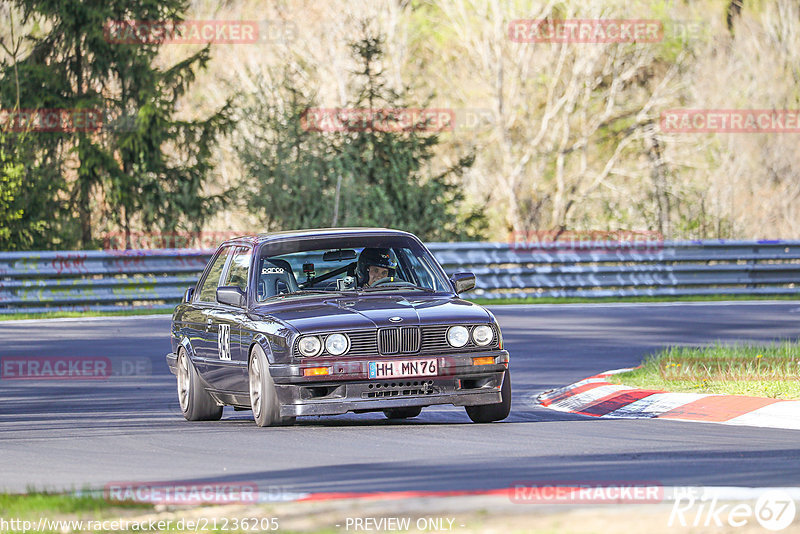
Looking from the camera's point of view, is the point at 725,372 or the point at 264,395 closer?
the point at 264,395

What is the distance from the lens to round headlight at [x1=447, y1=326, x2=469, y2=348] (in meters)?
10.6

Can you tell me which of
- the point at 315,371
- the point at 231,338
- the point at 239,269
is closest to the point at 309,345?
the point at 315,371

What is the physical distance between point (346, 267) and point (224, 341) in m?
1.15

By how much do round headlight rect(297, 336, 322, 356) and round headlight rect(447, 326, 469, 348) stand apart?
3.15 ft

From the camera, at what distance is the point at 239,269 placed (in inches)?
475

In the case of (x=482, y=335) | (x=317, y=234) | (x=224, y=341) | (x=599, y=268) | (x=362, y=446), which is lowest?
(x=599, y=268)

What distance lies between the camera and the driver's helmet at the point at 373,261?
38.6 ft

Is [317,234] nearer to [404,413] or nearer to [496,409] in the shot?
[404,413]

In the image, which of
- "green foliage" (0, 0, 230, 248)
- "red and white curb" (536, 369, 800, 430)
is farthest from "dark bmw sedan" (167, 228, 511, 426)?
"green foliage" (0, 0, 230, 248)

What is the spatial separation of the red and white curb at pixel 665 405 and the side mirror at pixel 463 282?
142 cm

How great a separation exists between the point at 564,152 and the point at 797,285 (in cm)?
1743

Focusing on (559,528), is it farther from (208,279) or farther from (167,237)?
(167,237)

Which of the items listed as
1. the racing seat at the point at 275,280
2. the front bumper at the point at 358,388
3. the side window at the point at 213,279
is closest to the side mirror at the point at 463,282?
the front bumper at the point at 358,388

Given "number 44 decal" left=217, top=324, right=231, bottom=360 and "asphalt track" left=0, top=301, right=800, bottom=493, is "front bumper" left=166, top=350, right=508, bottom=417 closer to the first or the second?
"asphalt track" left=0, top=301, right=800, bottom=493
